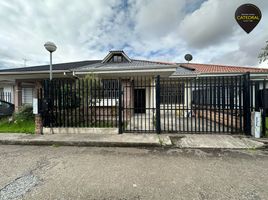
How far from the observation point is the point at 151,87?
9.37 metres

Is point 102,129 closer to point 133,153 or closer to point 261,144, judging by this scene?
point 133,153

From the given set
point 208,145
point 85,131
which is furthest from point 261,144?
point 85,131

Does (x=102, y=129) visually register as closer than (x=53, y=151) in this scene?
No

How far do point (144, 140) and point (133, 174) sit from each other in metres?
2.47

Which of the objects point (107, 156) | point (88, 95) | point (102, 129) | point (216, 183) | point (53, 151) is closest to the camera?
point (216, 183)

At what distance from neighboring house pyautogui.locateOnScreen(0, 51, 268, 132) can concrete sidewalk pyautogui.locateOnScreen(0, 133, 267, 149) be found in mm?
926

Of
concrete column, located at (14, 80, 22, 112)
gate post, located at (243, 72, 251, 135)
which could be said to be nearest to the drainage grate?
gate post, located at (243, 72, 251, 135)

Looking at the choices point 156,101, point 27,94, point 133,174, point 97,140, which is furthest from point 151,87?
point 27,94

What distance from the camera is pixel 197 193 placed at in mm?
2988

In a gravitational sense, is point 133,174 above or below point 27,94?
below

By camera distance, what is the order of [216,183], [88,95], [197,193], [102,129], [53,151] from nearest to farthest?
[197,193], [216,183], [53,151], [102,129], [88,95]

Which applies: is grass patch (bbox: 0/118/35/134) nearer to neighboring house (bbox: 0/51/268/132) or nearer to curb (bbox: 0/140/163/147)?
curb (bbox: 0/140/163/147)

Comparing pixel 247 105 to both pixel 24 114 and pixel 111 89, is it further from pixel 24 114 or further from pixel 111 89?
pixel 24 114

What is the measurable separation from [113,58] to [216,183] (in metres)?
13.9
